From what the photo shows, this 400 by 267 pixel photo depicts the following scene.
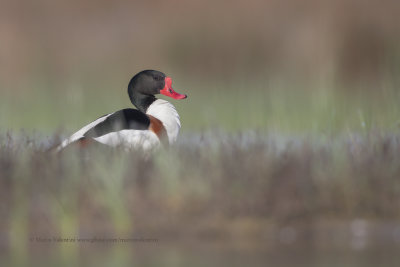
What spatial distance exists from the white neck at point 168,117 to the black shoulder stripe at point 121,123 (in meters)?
0.36

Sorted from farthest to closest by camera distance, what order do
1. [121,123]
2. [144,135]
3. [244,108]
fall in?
1. [244,108]
2. [121,123]
3. [144,135]

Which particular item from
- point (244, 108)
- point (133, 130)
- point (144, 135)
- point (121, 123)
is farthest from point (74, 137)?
point (244, 108)

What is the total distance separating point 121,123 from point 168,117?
2.43 ft

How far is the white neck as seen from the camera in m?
8.38

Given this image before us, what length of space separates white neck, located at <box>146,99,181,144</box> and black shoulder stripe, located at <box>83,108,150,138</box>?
14.4 inches

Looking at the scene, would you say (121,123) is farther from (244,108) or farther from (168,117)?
(244,108)

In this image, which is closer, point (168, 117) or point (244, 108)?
point (168, 117)

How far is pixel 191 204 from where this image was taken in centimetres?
632

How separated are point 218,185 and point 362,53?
932cm

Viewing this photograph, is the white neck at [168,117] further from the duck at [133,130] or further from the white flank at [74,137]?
the white flank at [74,137]

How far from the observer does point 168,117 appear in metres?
8.48

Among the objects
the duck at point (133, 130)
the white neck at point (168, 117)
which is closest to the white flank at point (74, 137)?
the duck at point (133, 130)

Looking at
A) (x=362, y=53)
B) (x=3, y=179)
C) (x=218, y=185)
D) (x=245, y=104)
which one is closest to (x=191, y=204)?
(x=218, y=185)

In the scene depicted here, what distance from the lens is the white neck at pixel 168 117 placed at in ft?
27.5
